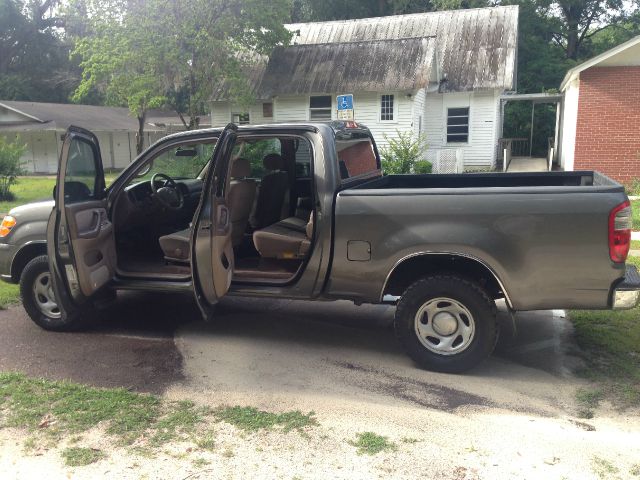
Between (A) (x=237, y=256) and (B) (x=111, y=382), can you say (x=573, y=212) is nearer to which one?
(A) (x=237, y=256)

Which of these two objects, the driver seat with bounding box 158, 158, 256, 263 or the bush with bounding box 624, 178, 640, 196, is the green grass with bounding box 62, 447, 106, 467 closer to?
the driver seat with bounding box 158, 158, 256, 263

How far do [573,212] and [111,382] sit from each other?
11.9 feet

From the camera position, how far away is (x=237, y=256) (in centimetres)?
588

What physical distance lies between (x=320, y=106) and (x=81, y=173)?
1823 centimetres

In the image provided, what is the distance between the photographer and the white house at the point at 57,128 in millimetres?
30109

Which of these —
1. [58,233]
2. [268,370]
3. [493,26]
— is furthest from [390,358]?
[493,26]

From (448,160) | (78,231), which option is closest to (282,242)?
(78,231)

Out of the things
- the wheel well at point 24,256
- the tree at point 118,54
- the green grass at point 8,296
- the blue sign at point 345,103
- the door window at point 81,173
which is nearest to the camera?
the door window at point 81,173

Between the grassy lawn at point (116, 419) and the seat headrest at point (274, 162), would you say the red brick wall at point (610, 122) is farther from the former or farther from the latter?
the grassy lawn at point (116, 419)

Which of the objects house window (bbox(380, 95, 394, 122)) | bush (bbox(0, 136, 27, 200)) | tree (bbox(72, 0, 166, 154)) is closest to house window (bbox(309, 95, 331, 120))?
house window (bbox(380, 95, 394, 122))

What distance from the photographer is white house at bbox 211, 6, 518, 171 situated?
21.3m

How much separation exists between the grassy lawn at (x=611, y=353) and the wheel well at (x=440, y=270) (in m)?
0.95

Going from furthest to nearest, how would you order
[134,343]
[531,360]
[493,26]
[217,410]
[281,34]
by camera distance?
[493,26] < [281,34] < [134,343] < [531,360] < [217,410]

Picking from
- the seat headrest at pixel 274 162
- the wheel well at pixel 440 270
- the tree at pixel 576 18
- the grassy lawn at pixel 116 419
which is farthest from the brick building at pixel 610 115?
the tree at pixel 576 18
